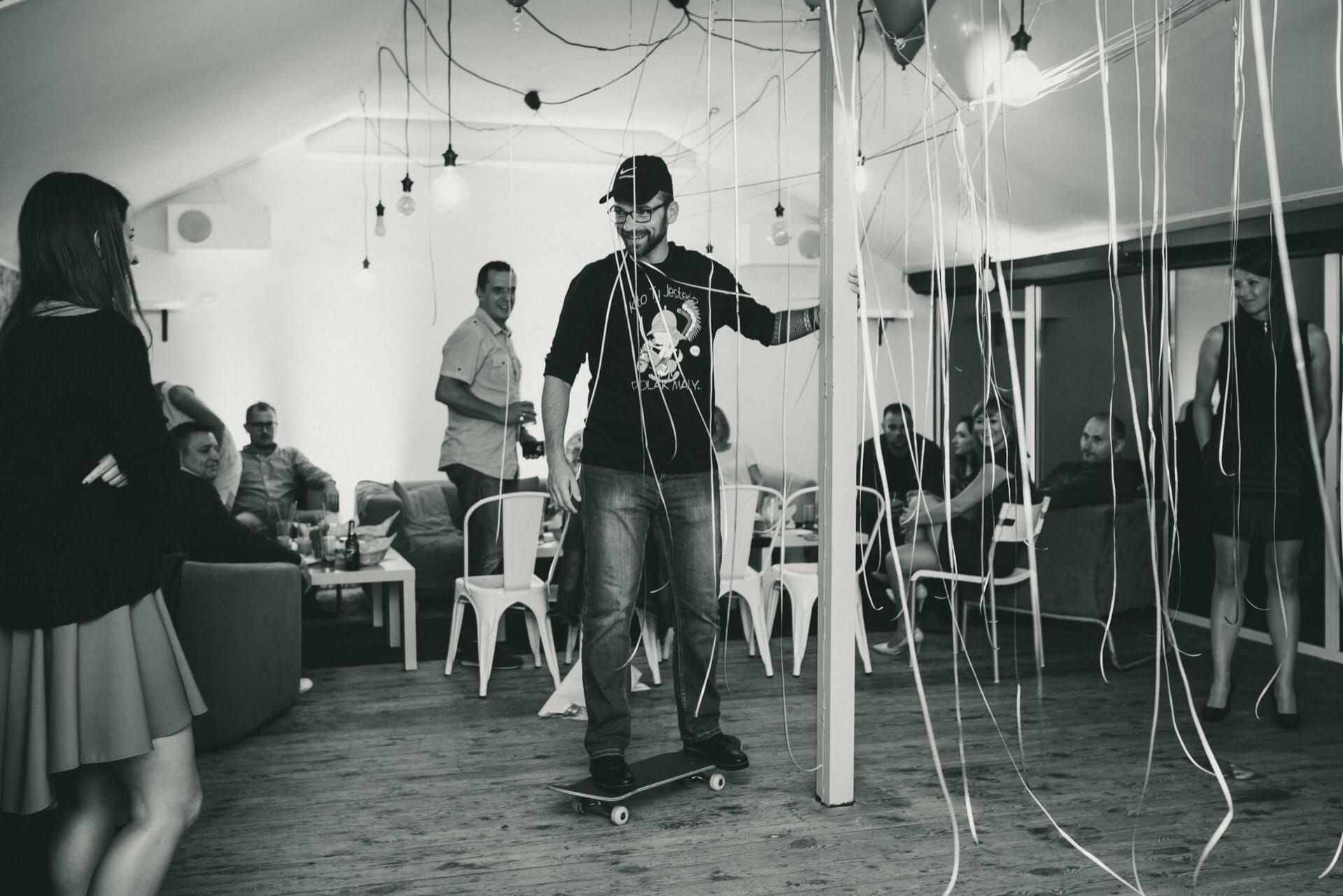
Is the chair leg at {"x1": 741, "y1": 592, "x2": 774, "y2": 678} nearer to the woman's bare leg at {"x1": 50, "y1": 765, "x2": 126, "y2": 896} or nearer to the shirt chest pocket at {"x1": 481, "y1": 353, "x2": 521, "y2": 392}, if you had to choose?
the shirt chest pocket at {"x1": 481, "y1": 353, "x2": 521, "y2": 392}

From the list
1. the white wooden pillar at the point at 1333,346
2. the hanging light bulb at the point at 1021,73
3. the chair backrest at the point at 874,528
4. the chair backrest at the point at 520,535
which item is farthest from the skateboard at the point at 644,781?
the white wooden pillar at the point at 1333,346

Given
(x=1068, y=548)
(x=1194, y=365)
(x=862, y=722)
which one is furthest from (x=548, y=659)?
(x=1194, y=365)

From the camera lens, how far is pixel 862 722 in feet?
11.2

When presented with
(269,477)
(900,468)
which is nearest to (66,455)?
(900,468)

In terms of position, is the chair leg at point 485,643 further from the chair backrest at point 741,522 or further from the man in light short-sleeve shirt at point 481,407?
the chair backrest at point 741,522

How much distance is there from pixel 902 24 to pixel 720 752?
187cm

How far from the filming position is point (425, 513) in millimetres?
6539

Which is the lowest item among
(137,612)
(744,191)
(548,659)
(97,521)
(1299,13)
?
(548,659)

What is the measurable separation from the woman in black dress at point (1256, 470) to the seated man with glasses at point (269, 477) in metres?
4.24

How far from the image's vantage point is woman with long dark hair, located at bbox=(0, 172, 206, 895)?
1.54 meters

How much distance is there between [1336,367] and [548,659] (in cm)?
332

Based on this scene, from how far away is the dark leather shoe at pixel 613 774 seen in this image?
2.56 m

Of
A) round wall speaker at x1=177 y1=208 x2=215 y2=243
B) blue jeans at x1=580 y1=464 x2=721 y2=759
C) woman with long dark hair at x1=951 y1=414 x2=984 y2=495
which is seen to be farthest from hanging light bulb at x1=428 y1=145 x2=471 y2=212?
round wall speaker at x1=177 y1=208 x2=215 y2=243

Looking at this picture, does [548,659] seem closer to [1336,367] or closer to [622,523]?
[622,523]
